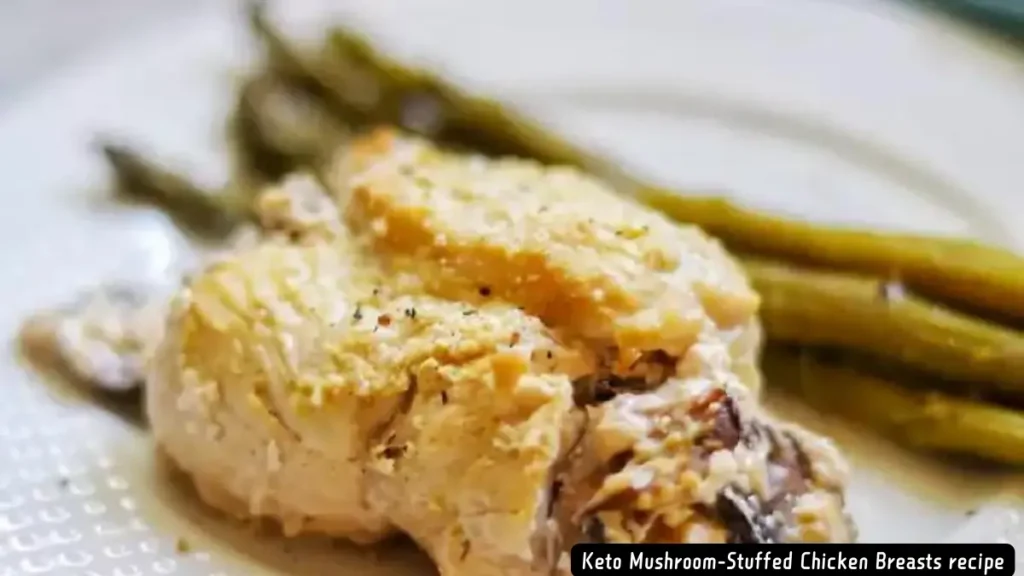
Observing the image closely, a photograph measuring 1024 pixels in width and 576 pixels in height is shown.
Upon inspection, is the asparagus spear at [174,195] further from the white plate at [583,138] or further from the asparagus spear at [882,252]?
the asparagus spear at [882,252]

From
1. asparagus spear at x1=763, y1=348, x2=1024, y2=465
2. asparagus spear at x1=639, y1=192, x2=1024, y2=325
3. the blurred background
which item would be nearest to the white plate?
asparagus spear at x1=763, y1=348, x2=1024, y2=465

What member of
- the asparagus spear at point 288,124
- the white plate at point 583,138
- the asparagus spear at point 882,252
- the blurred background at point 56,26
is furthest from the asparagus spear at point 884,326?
the blurred background at point 56,26

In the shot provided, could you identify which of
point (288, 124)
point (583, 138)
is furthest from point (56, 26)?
point (583, 138)

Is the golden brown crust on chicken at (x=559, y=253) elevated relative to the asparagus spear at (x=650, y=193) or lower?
lower

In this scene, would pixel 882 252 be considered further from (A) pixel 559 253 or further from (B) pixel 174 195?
(B) pixel 174 195

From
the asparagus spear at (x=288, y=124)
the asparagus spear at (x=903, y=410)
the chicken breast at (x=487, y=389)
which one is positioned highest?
the asparagus spear at (x=288, y=124)

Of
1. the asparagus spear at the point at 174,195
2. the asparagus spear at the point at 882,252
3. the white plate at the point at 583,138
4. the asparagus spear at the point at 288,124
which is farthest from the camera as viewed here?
the asparagus spear at the point at 288,124
